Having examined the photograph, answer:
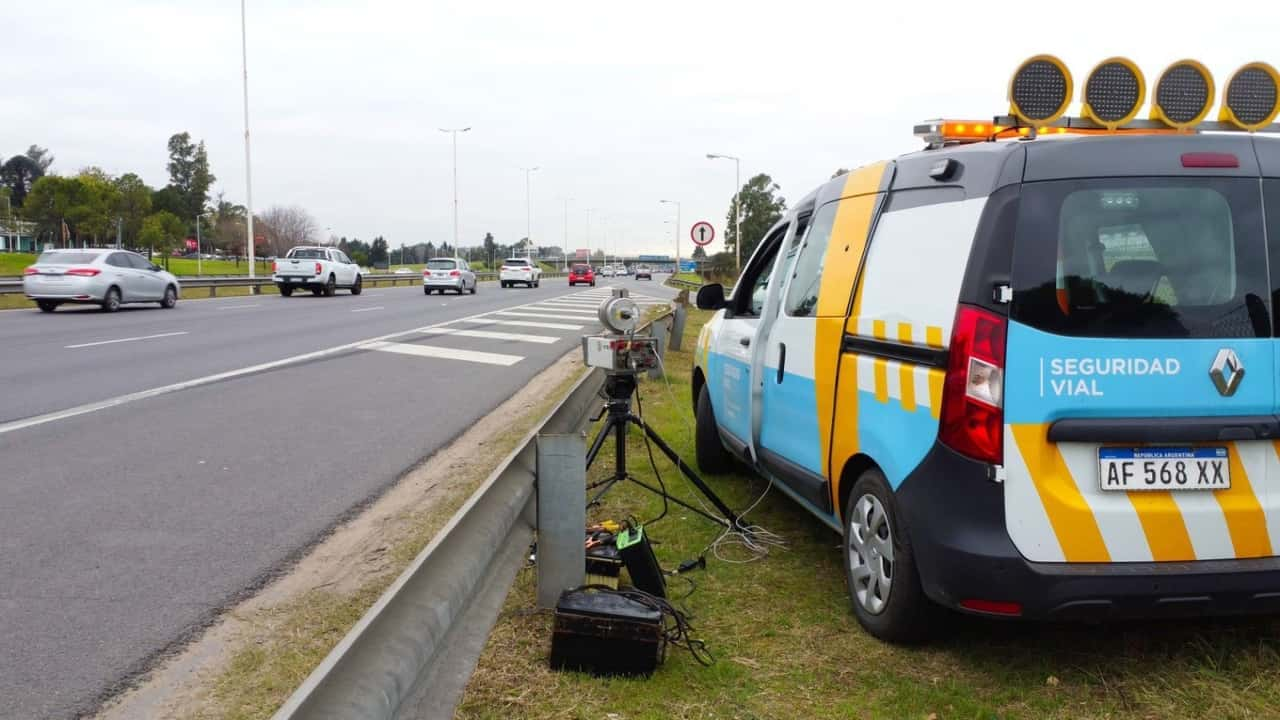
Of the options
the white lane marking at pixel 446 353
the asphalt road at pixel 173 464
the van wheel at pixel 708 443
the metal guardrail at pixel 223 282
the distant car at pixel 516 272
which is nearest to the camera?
the asphalt road at pixel 173 464

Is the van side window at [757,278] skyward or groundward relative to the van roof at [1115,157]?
groundward

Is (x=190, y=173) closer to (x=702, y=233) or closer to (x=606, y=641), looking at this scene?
(x=702, y=233)

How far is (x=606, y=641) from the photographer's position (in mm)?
3678

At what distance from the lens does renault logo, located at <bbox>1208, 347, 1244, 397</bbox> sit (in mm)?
3398

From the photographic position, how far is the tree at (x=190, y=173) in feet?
440

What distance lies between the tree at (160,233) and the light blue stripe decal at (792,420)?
9096 centimetres

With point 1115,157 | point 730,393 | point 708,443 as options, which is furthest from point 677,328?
point 1115,157

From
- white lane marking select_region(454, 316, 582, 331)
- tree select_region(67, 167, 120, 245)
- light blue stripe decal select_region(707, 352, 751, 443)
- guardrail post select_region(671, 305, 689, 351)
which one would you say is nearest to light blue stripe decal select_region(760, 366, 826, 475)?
light blue stripe decal select_region(707, 352, 751, 443)

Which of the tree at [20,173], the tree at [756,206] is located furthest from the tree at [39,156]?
the tree at [756,206]

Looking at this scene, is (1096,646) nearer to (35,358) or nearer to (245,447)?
(245,447)

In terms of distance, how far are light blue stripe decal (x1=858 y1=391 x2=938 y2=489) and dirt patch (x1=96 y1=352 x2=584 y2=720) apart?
224cm

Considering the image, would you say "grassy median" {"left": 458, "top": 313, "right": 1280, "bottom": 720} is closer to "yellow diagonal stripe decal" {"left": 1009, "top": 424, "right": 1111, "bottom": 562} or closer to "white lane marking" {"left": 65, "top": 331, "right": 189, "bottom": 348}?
"yellow diagonal stripe decal" {"left": 1009, "top": 424, "right": 1111, "bottom": 562}

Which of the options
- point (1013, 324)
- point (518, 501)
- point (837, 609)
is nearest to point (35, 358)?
point (518, 501)

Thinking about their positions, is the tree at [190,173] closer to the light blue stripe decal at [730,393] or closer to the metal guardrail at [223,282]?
the metal guardrail at [223,282]
